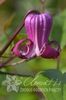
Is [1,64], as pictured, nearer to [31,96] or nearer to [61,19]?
[31,96]

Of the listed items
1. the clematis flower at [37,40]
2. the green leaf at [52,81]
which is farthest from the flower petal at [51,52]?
the green leaf at [52,81]

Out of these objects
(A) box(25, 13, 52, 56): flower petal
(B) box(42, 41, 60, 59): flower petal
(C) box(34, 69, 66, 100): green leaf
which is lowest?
(C) box(34, 69, 66, 100): green leaf

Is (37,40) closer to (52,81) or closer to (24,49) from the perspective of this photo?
(24,49)

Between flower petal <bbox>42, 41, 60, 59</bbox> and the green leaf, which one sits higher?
flower petal <bbox>42, 41, 60, 59</bbox>

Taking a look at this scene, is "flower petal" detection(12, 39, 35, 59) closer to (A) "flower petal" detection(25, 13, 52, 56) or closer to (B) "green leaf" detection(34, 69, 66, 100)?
(A) "flower petal" detection(25, 13, 52, 56)

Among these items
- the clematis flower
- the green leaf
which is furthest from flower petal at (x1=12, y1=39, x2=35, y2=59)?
the green leaf

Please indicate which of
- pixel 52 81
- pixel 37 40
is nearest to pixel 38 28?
pixel 37 40

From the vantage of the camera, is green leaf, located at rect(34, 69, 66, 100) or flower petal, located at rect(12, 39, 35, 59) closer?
green leaf, located at rect(34, 69, 66, 100)

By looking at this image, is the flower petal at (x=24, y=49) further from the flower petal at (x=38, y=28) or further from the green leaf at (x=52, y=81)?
the green leaf at (x=52, y=81)
